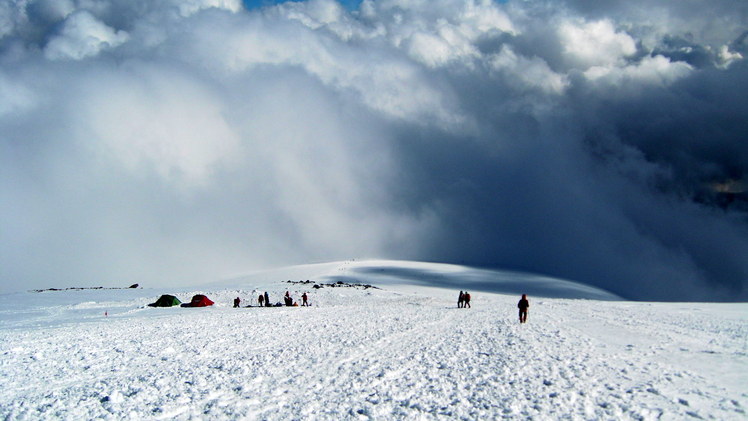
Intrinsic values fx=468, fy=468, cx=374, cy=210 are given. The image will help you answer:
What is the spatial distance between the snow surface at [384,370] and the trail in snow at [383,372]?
0.06 meters

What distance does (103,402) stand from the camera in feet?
39.5

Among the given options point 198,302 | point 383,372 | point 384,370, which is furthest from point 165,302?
point 383,372

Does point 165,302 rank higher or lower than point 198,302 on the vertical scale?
lower

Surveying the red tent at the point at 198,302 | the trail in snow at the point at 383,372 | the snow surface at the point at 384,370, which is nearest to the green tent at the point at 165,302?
the red tent at the point at 198,302

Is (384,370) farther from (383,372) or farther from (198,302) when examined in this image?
(198,302)

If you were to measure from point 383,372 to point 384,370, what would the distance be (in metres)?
0.28

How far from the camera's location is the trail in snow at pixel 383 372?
436 inches

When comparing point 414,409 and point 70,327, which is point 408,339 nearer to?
point 414,409

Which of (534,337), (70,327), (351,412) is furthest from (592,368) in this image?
(70,327)

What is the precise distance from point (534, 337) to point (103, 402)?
54.6 ft

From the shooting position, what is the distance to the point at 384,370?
14.6 m

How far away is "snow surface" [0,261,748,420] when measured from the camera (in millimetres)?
11086

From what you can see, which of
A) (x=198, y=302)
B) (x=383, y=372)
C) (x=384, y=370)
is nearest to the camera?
(x=383, y=372)

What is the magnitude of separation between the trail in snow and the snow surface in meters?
0.06
